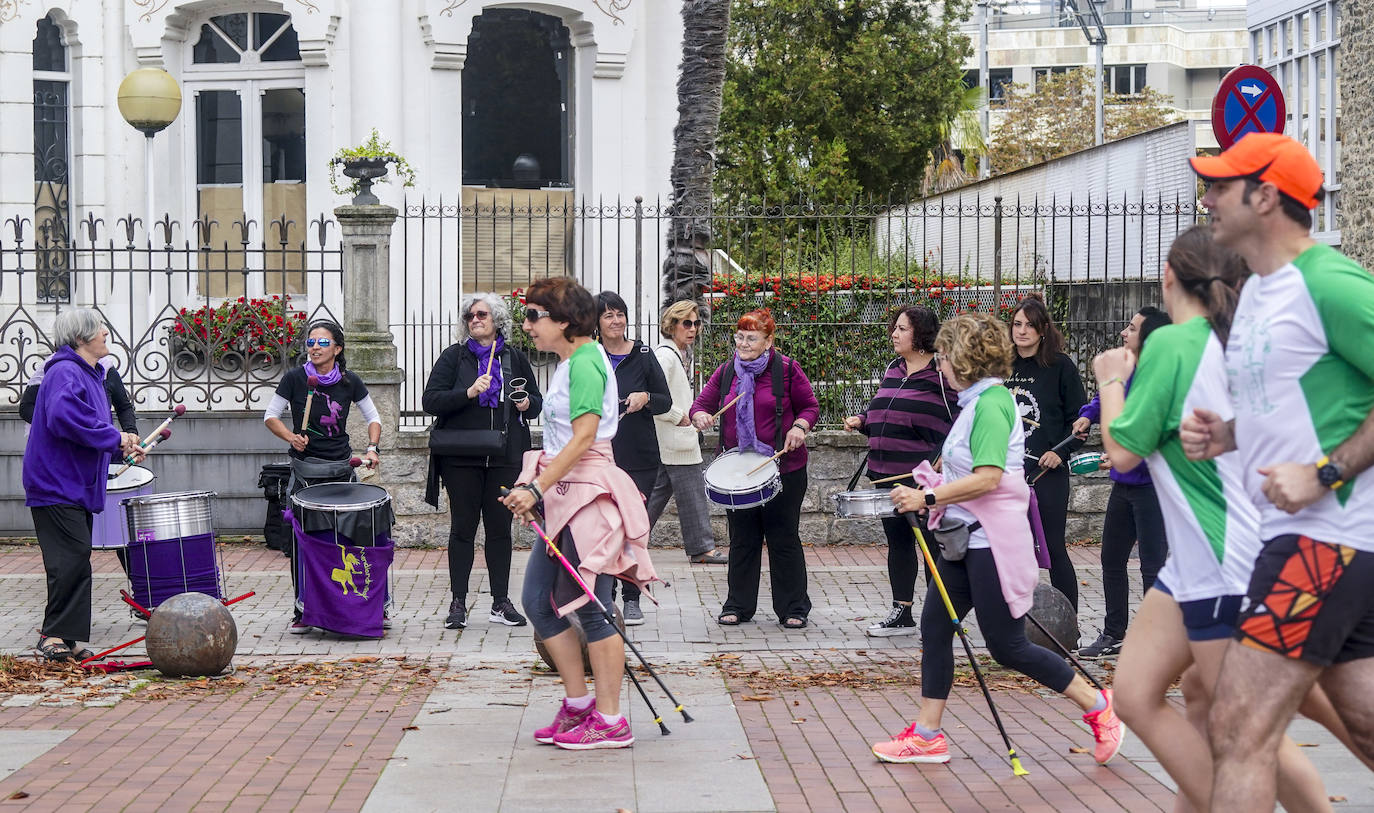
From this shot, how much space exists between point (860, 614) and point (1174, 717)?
5.28m

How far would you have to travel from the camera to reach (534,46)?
17.1m

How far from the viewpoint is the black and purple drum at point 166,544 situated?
8.66 m

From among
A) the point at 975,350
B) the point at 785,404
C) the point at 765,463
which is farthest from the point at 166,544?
the point at 975,350

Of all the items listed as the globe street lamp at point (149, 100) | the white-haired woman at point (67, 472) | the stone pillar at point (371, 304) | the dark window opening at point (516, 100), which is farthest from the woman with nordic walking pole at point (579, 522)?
the dark window opening at point (516, 100)

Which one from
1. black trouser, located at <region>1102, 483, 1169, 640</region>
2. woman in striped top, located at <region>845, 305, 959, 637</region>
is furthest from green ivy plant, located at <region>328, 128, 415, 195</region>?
black trouser, located at <region>1102, 483, 1169, 640</region>

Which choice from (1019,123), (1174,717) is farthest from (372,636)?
(1019,123)

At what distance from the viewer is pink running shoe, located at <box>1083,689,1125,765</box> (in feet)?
19.6

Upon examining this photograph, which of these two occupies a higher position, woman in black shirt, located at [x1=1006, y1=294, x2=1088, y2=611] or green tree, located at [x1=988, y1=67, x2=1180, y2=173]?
green tree, located at [x1=988, y1=67, x2=1180, y2=173]

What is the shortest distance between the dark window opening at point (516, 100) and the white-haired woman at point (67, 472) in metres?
8.91

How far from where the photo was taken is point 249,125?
16.5 m

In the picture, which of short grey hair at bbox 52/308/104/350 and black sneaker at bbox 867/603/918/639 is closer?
short grey hair at bbox 52/308/104/350

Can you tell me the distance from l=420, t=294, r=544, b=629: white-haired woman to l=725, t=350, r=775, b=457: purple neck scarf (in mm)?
1156

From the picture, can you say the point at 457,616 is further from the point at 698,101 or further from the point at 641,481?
the point at 698,101

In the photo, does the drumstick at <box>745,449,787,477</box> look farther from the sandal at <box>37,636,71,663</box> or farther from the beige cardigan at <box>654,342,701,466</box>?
the sandal at <box>37,636,71,663</box>
